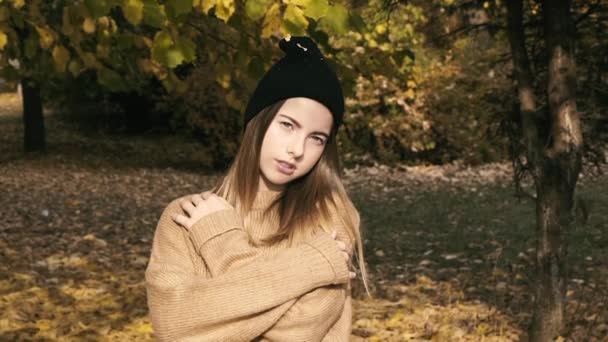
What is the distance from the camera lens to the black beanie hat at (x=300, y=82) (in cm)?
225

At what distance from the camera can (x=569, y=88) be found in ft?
14.5

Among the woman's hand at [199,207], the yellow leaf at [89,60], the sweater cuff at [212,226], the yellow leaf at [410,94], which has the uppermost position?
the yellow leaf at [89,60]

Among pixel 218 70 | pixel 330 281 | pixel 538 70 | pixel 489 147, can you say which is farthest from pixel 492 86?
pixel 330 281

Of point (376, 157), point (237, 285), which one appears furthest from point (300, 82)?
point (376, 157)

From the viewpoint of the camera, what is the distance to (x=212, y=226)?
2223mm

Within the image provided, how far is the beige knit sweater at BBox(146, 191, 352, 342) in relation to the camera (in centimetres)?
213

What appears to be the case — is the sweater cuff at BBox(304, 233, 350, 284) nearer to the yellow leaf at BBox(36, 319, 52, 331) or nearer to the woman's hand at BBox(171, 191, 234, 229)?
the woman's hand at BBox(171, 191, 234, 229)

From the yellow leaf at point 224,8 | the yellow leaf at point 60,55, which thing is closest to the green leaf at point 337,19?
the yellow leaf at point 224,8

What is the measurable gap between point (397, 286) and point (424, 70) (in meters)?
9.15

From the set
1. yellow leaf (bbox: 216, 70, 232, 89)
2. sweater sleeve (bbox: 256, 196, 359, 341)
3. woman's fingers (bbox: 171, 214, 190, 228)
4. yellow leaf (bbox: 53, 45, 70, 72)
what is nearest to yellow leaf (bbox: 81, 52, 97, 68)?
yellow leaf (bbox: 53, 45, 70, 72)

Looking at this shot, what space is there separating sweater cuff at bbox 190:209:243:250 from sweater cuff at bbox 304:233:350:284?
201 millimetres

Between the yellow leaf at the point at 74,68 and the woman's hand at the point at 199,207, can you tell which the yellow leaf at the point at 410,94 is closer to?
the yellow leaf at the point at 74,68

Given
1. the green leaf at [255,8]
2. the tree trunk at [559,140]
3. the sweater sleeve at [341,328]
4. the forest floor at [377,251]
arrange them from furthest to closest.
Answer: the forest floor at [377,251], the tree trunk at [559,140], the green leaf at [255,8], the sweater sleeve at [341,328]

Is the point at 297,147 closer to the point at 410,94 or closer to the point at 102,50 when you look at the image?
the point at 102,50
